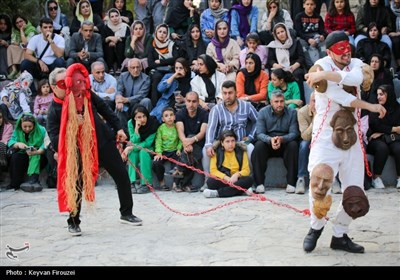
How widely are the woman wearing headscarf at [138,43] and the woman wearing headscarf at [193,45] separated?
0.66 metres

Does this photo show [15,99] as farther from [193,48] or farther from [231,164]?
[231,164]

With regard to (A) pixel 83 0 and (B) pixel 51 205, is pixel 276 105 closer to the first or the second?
(B) pixel 51 205

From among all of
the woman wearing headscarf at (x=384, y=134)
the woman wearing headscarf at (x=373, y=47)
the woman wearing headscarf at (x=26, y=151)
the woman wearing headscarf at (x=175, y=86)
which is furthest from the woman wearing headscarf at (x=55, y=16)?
the woman wearing headscarf at (x=384, y=134)

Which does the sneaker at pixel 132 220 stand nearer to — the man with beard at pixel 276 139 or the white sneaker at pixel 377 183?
the man with beard at pixel 276 139

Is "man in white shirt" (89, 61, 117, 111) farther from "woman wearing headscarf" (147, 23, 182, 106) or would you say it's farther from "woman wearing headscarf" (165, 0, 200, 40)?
"woman wearing headscarf" (165, 0, 200, 40)

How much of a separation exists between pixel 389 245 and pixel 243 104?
13.6 ft

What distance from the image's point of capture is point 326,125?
245 inches

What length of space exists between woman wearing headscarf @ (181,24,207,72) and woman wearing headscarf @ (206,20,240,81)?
21cm

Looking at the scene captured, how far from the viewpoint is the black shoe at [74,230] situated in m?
7.25

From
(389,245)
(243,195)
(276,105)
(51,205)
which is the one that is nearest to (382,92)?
(276,105)

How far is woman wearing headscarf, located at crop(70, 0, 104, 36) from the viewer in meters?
12.9

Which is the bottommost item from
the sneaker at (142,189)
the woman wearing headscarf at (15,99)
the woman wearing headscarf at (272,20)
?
the sneaker at (142,189)

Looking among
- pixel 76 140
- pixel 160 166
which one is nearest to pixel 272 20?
pixel 160 166

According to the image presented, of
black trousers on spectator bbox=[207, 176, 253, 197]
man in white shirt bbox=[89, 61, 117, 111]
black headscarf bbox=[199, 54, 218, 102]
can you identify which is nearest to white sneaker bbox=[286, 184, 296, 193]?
black trousers on spectator bbox=[207, 176, 253, 197]
